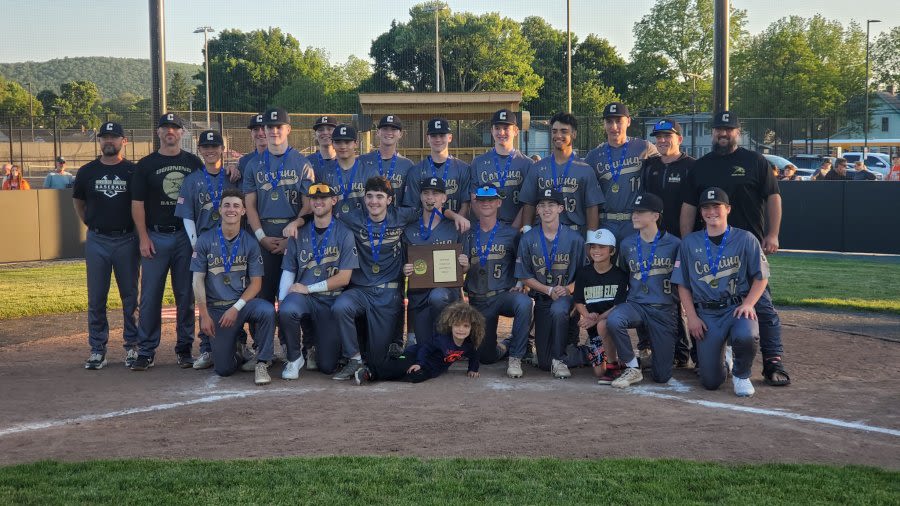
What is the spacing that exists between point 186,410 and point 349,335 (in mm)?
1699

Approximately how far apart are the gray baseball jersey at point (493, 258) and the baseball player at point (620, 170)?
0.96m

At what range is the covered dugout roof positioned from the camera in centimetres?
2119

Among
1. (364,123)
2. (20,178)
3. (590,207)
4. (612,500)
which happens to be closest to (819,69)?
(364,123)

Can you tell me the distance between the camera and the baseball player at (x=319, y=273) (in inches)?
318

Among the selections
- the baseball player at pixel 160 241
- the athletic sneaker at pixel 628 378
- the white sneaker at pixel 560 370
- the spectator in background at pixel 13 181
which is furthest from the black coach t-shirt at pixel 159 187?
the spectator in background at pixel 13 181

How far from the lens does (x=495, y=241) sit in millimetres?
8500

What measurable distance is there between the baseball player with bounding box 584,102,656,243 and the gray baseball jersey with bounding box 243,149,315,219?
283 cm

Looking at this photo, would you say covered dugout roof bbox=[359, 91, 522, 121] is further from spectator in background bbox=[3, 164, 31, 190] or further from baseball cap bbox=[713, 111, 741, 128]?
baseball cap bbox=[713, 111, 741, 128]

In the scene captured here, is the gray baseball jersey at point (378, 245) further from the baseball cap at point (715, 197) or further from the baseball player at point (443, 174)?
the baseball cap at point (715, 197)

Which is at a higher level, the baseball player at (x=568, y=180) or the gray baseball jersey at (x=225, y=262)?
the baseball player at (x=568, y=180)

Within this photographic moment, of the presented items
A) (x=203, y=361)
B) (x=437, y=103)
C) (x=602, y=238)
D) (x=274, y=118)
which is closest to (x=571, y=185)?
(x=602, y=238)

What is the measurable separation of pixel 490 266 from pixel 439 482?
3.67m

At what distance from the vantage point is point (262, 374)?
306 inches

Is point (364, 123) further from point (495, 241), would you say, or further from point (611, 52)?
point (611, 52)
